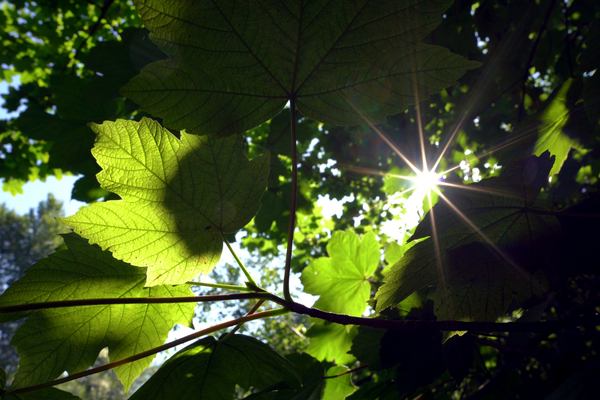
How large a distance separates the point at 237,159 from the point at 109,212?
0.38 metres

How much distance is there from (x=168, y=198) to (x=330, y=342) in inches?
58.9

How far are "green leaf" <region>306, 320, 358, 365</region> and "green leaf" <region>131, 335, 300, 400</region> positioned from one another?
3.09 feet

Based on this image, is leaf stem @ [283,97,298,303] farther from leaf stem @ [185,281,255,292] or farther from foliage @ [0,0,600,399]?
leaf stem @ [185,281,255,292]

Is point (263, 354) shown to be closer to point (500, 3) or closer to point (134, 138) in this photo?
point (134, 138)

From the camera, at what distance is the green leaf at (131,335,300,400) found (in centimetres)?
104

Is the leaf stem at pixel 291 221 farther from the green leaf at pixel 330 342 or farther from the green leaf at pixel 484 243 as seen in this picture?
the green leaf at pixel 330 342

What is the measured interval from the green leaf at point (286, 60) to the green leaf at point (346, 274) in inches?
42.3

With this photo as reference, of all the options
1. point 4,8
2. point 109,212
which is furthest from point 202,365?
point 4,8

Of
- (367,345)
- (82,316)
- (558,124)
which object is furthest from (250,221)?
(558,124)

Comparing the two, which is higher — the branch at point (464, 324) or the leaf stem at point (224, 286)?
the leaf stem at point (224, 286)

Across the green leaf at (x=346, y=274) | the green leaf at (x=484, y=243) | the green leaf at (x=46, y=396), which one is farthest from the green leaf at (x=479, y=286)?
the green leaf at (x=46, y=396)

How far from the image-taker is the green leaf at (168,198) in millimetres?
909

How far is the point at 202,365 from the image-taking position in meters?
1.09

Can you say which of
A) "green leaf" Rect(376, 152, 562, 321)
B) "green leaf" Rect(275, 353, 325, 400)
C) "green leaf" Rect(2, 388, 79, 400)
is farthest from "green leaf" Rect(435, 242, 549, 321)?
"green leaf" Rect(2, 388, 79, 400)
